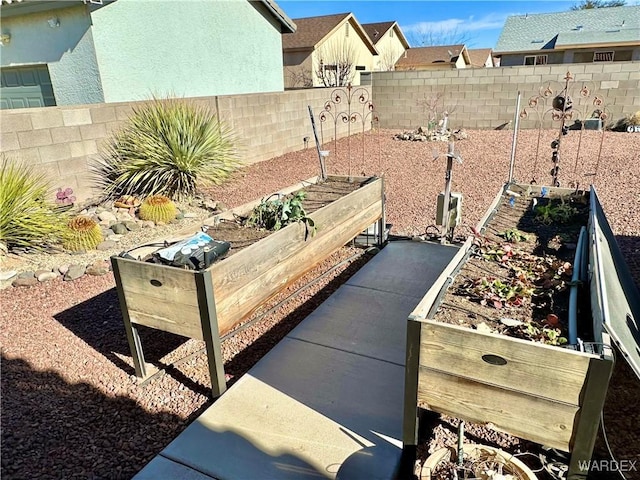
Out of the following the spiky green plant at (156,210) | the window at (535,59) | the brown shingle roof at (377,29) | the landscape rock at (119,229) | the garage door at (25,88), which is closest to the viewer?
the landscape rock at (119,229)

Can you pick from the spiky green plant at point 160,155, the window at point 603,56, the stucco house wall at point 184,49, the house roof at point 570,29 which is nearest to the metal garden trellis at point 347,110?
the stucco house wall at point 184,49

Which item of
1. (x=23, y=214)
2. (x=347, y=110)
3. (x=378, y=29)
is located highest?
(x=378, y=29)

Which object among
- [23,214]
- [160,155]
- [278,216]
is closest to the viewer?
[278,216]

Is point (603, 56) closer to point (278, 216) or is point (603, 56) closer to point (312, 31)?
point (312, 31)

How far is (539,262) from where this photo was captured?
8.59ft

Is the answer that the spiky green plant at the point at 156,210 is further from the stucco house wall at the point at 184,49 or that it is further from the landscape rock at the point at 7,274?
the stucco house wall at the point at 184,49

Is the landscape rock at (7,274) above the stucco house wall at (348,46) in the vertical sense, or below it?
below

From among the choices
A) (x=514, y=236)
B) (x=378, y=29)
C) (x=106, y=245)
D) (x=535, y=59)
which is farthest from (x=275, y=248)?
(x=378, y=29)

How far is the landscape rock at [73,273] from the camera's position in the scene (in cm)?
393

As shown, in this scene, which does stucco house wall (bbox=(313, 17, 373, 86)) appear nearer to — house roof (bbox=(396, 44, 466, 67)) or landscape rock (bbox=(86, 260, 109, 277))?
house roof (bbox=(396, 44, 466, 67))

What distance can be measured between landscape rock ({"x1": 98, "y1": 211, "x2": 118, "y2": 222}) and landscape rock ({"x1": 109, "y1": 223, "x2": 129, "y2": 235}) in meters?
0.19

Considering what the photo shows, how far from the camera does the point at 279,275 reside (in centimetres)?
295

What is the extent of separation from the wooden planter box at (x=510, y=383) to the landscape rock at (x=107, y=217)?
4.39m

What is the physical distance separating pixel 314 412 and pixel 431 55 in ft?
104
